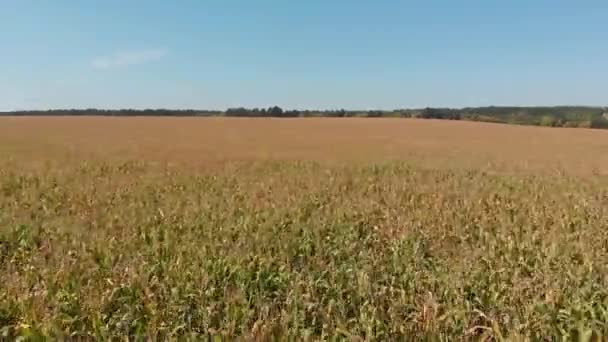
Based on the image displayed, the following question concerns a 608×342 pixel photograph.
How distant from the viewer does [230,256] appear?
206 inches

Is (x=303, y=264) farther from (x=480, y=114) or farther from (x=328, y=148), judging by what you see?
(x=480, y=114)

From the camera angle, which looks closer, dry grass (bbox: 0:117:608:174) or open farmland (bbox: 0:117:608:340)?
open farmland (bbox: 0:117:608:340)

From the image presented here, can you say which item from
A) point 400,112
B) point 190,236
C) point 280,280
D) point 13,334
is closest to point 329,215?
point 190,236

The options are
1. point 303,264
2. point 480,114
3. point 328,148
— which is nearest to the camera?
point 303,264

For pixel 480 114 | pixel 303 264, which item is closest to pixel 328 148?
pixel 303 264

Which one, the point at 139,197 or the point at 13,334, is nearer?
the point at 13,334

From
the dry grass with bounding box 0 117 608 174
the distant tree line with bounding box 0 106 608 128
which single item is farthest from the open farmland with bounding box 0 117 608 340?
the distant tree line with bounding box 0 106 608 128

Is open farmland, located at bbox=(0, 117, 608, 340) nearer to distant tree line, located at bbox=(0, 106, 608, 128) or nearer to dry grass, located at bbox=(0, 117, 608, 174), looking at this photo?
dry grass, located at bbox=(0, 117, 608, 174)

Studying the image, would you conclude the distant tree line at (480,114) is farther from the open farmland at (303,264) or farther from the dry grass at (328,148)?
the open farmland at (303,264)

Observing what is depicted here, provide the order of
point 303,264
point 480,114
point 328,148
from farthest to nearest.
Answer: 1. point 480,114
2. point 328,148
3. point 303,264

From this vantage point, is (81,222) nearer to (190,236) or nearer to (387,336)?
(190,236)

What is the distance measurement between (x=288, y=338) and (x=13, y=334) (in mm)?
2328

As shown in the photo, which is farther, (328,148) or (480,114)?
(480,114)

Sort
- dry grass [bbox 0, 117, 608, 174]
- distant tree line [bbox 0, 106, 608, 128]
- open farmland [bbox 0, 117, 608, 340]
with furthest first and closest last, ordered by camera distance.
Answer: distant tree line [bbox 0, 106, 608, 128] → dry grass [bbox 0, 117, 608, 174] → open farmland [bbox 0, 117, 608, 340]
